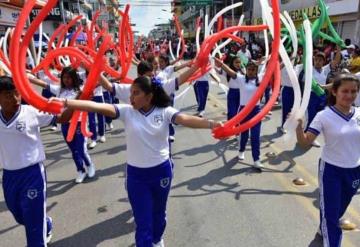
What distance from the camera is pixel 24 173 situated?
327cm

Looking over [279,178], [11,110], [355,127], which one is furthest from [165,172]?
[279,178]

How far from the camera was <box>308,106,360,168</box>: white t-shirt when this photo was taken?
3271 mm

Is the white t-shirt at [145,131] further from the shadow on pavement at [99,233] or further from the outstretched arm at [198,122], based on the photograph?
the shadow on pavement at [99,233]

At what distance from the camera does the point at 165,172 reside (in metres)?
3.40

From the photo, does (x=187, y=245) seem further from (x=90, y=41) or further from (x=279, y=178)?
(x=90, y=41)

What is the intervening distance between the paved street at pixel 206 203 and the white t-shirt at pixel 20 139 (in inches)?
50.0

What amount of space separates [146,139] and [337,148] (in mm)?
1638

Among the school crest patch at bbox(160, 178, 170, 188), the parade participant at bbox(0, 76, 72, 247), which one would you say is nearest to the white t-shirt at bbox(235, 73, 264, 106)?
the school crest patch at bbox(160, 178, 170, 188)

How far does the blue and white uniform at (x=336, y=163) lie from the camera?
3.28 metres

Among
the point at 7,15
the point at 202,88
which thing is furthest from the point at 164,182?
the point at 7,15

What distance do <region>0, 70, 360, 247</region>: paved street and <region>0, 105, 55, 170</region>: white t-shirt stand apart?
4.17ft

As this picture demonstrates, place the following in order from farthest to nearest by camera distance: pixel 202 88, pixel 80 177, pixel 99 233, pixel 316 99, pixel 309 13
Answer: pixel 309 13 → pixel 202 88 → pixel 316 99 → pixel 80 177 → pixel 99 233

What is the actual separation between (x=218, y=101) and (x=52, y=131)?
6025 millimetres

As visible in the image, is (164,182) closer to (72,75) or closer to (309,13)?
(72,75)
